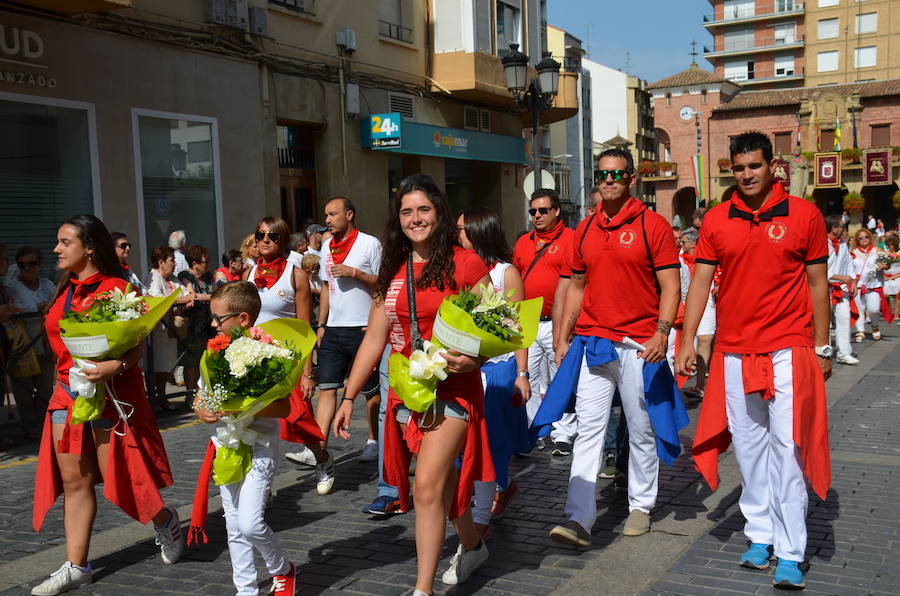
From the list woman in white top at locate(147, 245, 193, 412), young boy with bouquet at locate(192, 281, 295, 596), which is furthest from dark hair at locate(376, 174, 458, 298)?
woman in white top at locate(147, 245, 193, 412)

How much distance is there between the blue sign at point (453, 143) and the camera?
18.9m

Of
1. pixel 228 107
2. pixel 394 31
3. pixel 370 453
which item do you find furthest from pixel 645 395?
pixel 394 31

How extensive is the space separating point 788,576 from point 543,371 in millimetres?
3403

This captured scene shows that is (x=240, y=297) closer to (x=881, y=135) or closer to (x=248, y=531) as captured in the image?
(x=248, y=531)

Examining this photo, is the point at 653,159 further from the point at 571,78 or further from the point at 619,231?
the point at 619,231

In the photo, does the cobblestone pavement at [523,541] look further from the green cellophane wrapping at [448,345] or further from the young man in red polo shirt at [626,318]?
the green cellophane wrapping at [448,345]

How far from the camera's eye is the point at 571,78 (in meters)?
24.5

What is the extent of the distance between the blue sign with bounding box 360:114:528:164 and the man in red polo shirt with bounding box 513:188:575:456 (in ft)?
37.8

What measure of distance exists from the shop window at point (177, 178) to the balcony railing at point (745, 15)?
7396cm

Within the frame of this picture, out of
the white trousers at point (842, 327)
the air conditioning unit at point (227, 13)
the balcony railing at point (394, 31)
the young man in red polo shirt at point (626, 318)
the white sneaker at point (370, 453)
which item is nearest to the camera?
the young man in red polo shirt at point (626, 318)

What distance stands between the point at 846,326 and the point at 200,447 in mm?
8949

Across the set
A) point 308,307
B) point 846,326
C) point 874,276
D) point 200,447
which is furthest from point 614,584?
point 874,276

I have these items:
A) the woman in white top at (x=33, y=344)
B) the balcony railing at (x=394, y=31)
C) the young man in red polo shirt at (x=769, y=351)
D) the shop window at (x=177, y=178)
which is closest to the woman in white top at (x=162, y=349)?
the woman in white top at (x=33, y=344)

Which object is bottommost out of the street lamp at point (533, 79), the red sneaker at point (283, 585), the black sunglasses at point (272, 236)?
the red sneaker at point (283, 585)
